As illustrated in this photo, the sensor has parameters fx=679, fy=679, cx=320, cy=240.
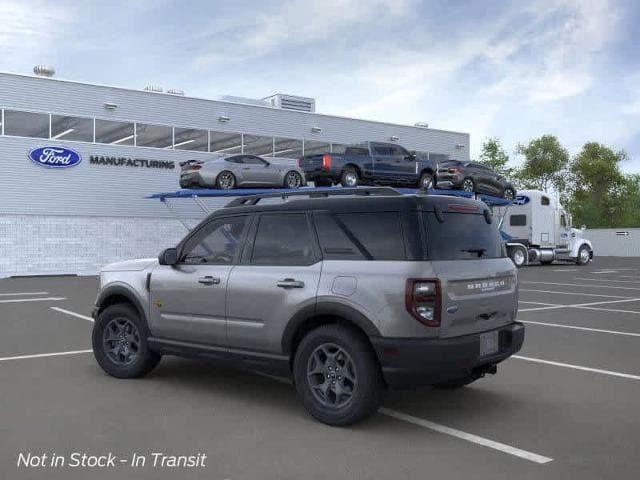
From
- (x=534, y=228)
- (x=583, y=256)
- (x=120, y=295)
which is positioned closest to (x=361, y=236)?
(x=120, y=295)

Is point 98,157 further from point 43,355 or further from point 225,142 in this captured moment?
point 43,355

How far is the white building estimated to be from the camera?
87.7 ft

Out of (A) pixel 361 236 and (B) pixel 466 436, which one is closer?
(B) pixel 466 436

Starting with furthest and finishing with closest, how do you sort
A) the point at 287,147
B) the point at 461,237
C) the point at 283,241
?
the point at 287,147 < the point at 283,241 < the point at 461,237

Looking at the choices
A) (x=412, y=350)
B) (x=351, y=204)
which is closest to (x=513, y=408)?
(x=412, y=350)

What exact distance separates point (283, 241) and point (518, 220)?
28332 millimetres

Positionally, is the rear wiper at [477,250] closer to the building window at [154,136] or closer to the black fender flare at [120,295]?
the black fender flare at [120,295]

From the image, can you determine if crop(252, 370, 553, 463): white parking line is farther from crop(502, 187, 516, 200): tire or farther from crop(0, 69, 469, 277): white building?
crop(0, 69, 469, 277): white building

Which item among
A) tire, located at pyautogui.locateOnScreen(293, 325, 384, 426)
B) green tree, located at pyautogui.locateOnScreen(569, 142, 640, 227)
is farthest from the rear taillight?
green tree, located at pyautogui.locateOnScreen(569, 142, 640, 227)

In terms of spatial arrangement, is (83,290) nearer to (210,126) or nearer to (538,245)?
(210,126)

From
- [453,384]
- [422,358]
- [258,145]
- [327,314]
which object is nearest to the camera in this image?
[422,358]

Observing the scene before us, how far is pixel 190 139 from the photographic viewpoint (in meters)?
30.8

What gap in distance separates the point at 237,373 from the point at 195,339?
3.38 ft

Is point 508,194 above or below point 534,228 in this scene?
above
